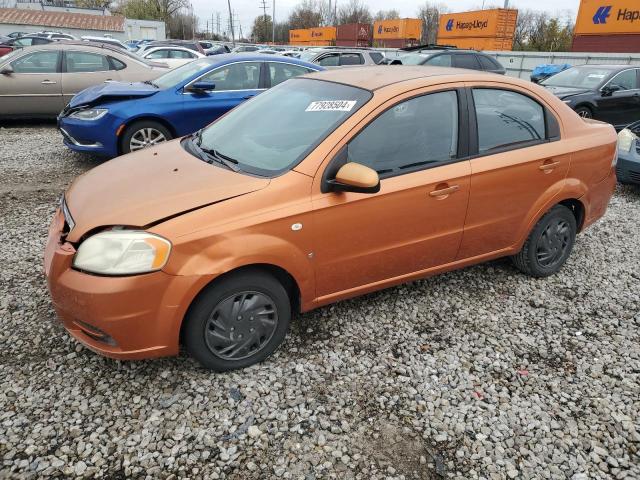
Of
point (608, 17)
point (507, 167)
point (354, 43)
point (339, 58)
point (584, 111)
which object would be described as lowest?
point (584, 111)

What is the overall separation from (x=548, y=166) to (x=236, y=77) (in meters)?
→ 4.76

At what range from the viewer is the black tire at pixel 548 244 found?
151 inches

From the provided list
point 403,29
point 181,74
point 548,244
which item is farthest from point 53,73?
point 403,29

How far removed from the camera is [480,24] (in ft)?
114

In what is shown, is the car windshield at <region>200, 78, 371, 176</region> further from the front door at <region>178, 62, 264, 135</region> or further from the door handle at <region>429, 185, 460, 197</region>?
the front door at <region>178, 62, 264, 135</region>

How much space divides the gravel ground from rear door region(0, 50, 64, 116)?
621cm

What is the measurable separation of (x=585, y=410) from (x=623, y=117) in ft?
29.8

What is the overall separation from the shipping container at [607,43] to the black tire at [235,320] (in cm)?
3053

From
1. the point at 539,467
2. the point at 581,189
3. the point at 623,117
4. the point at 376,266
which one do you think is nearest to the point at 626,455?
the point at 539,467

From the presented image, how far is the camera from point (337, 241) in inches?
113

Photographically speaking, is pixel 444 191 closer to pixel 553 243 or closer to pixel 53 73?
pixel 553 243

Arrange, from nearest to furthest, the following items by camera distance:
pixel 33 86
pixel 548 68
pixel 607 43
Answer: pixel 33 86 → pixel 548 68 → pixel 607 43

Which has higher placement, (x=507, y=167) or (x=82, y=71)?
(x=82, y=71)

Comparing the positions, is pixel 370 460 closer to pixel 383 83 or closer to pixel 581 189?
pixel 383 83
